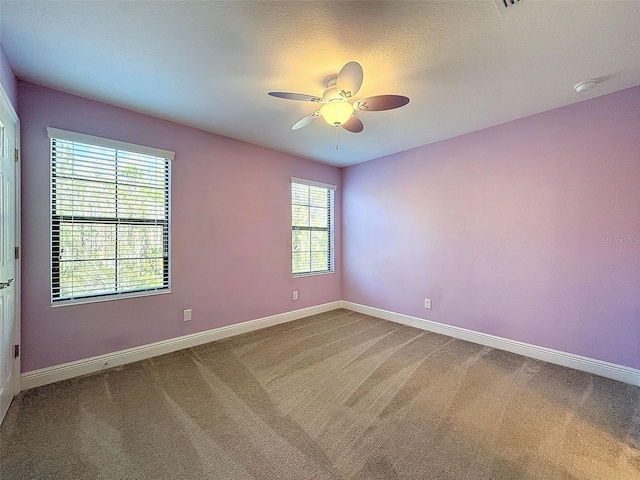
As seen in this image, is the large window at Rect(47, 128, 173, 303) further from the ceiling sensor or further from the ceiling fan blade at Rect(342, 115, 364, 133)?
the ceiling sensor

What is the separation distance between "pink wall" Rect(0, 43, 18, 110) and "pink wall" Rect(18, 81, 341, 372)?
0.11 metres

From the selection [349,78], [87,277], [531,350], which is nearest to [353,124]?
[349,78]

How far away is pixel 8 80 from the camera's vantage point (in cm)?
194

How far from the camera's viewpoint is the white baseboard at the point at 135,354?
227cm

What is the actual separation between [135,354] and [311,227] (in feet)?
9.34

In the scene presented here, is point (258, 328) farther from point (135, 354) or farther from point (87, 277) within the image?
point (87, 277)

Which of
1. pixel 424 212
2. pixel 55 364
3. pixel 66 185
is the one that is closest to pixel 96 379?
pixel 55 364

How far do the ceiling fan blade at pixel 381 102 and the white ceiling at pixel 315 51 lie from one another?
0.30 m

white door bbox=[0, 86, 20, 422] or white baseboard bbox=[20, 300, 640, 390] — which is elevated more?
white door bbox=[0, 86, 20, 422]

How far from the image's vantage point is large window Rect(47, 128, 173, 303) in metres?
2.39

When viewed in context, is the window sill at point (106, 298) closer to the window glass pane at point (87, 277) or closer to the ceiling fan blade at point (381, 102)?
the window glass pane at point (87, 277)

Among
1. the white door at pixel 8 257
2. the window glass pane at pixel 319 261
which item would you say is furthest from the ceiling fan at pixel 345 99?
the window glass pane at pixel 319 261

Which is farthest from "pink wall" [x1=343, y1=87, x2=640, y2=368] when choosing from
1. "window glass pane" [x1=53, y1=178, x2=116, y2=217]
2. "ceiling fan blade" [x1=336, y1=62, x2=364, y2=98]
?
"window glass pane" [x1=53, y1=178, x2=116, y2=217]

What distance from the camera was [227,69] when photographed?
203cm
